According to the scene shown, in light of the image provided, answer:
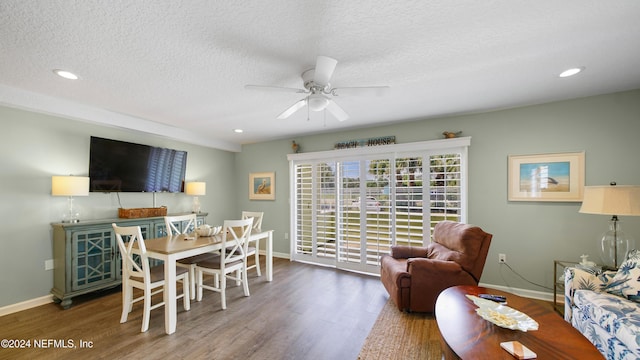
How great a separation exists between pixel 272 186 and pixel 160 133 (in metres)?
2.12

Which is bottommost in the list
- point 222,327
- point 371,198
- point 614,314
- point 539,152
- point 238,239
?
point 222,327

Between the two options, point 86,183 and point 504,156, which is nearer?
point 86,183

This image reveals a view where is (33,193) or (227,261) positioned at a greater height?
(33,193)

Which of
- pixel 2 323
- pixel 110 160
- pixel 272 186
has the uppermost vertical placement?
pixel 110 160

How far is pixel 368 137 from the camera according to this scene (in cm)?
413

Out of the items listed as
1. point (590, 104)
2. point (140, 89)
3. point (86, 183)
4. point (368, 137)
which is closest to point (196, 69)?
point (140, 89)

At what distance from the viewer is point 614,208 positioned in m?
2.11

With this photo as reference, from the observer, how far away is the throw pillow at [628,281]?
170 centimetres

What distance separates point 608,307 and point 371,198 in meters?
2.67

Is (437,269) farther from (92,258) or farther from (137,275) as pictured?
(92,258)

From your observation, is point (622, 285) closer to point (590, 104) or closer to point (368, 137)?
point (590, 104)

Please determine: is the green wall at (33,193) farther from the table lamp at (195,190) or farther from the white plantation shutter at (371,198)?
the white plantation shutter at (371,198)

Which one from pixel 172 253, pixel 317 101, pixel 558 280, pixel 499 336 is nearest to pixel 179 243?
pixel 172 253

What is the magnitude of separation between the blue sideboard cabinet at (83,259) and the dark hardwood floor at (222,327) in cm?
19
